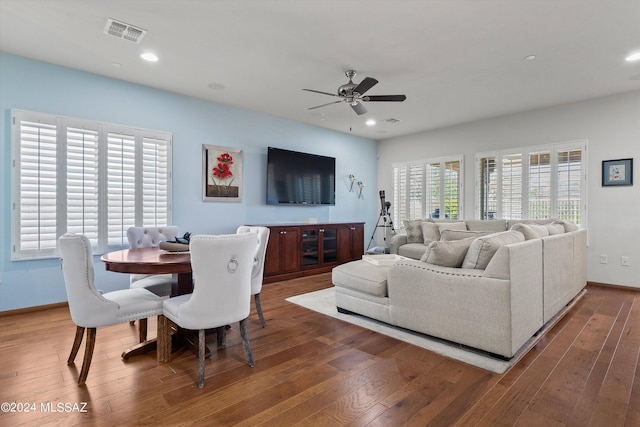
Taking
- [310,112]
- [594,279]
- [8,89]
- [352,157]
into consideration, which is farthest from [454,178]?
[8,89]

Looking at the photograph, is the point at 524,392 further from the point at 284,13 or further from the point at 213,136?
the point at 213,136

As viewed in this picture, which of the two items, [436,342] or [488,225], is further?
[488,225]

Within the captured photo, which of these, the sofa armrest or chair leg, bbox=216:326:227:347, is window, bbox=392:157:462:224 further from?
chair leg, bbox=216:326:227:347

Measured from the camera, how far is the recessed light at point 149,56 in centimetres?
336

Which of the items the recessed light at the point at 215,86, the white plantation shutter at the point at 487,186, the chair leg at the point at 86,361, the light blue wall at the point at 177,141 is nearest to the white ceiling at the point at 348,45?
the recessed light at the point at 215,86

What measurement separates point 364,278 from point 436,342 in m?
0.84

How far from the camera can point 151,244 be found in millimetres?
3514

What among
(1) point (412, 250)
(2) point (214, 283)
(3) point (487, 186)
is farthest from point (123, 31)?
(3) point (487, 186)

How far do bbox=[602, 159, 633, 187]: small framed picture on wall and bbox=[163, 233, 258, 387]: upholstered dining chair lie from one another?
522 cm

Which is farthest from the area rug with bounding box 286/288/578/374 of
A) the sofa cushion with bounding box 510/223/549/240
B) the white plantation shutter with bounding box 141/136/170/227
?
the white plantation shutter with bounding box 141/136/170/227

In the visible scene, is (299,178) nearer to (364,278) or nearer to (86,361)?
(364,278)

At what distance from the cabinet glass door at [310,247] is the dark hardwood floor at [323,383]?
247 cm

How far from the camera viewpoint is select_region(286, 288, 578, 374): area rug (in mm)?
Answer: 2340

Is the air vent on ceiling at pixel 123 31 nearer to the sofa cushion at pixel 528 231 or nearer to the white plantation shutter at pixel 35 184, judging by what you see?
the white plantation shutter at pixel 35 184
